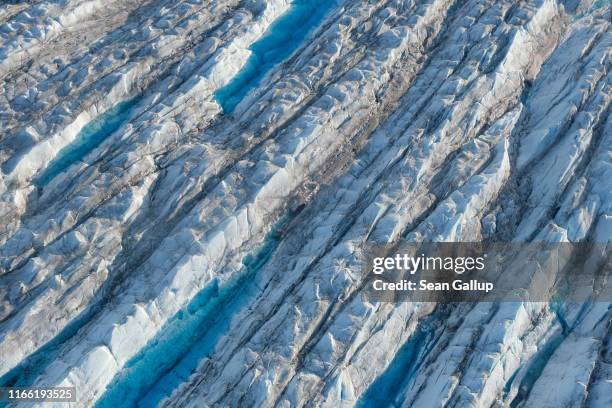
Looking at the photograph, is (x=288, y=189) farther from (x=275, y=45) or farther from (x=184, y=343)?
(x=275, y=45)

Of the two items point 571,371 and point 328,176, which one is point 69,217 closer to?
point 328,176

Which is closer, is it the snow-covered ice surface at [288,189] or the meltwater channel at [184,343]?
the snow-covered ice surface at [288,189]

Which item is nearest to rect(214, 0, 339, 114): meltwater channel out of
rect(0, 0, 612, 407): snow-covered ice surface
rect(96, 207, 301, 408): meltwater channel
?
rect(0, 0, 612, 407): snow-covered ice surface

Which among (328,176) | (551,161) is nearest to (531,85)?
(551,161)

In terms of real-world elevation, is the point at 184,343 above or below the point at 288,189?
below

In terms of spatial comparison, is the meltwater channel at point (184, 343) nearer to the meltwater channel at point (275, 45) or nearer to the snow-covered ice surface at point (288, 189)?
the snow-covered ice surface at point (288, 189)

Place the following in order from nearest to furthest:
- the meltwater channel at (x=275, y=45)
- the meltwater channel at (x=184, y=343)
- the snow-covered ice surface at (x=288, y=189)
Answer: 1. the snow-covered ice surface at (x=288, y=189)
2. the meltwater channel at (x=184, y=343)
3. the meltwater channel at (x=275, y=45)

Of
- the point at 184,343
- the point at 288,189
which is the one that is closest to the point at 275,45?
the point at 288,189

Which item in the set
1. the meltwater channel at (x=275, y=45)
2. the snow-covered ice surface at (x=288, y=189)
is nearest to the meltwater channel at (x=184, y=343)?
the snow-covered ice surface at (x=288, y=189)
